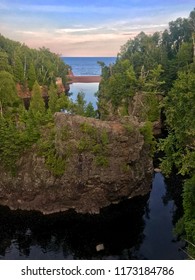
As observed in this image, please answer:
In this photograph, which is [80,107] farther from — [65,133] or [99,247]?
[99,247]

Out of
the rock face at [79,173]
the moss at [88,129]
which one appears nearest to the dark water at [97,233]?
the rock face at [79,173]

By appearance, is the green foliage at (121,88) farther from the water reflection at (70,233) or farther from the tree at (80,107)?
the water reflection at (70,233)

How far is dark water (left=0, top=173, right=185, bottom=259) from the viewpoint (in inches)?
1207

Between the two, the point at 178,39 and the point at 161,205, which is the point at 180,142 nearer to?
the point at 161,205

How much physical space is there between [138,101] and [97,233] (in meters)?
36.7

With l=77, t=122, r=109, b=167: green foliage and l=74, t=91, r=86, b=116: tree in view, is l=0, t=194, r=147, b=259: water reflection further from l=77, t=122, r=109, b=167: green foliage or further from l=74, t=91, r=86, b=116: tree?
l=74, t=91, r=86, b=116: tree

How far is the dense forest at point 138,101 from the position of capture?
23.2 meters

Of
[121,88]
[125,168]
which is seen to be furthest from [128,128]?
[121,88]

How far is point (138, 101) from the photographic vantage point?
65625mm

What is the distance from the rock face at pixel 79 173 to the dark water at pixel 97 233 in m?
1.30

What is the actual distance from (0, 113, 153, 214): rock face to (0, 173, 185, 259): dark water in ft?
4.26

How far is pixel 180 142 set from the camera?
23109mm

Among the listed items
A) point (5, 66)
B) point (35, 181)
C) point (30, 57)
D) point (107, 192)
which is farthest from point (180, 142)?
point (30, 57)

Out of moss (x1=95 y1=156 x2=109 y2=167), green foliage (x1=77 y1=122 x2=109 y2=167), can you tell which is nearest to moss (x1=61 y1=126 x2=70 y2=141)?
green foliage (x1=77 y1=122 x2=109 y2=167)
